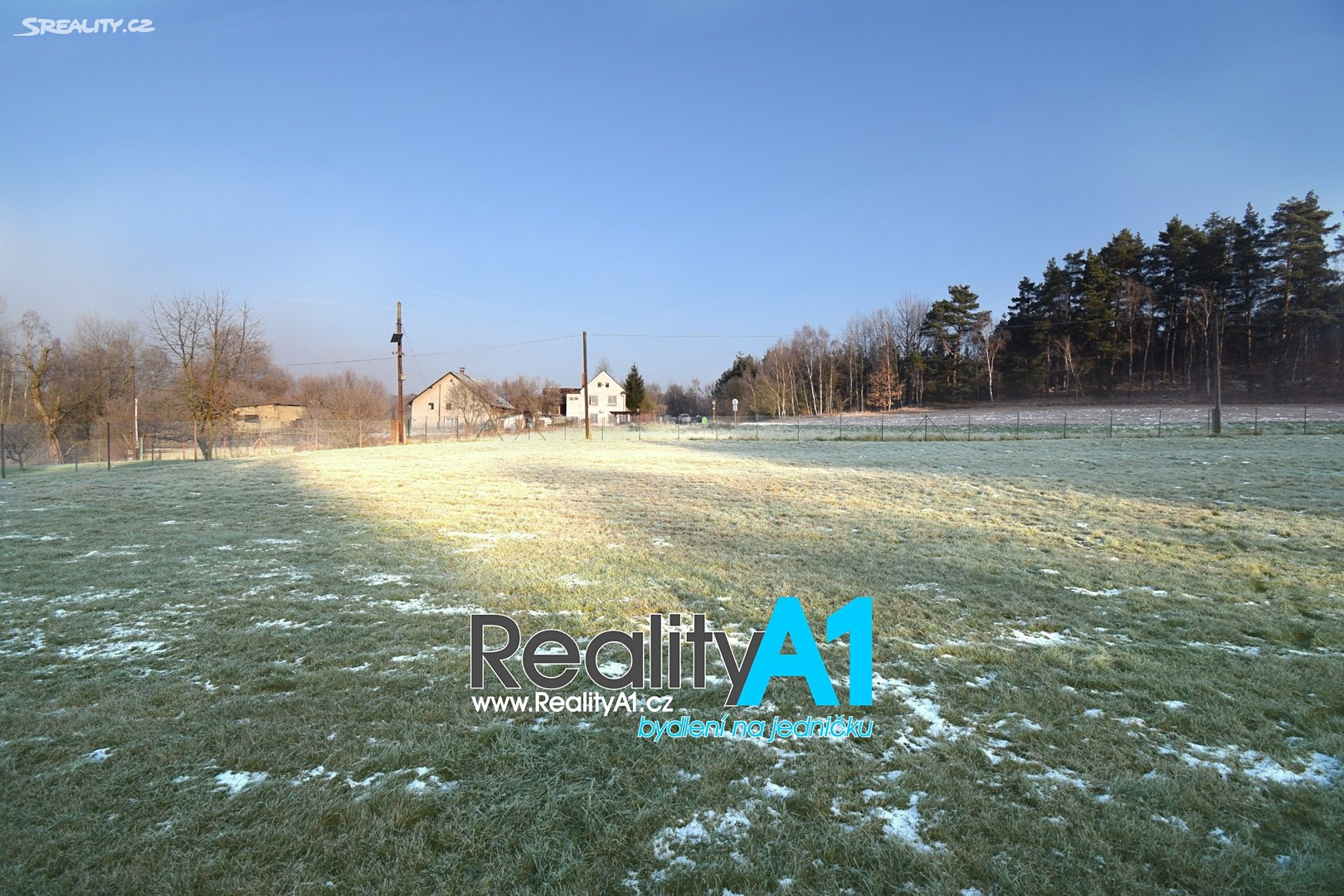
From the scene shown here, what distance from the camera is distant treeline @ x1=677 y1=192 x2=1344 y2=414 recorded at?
44.8 m

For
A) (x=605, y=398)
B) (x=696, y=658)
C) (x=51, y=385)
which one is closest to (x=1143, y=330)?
(x=605, y=398)

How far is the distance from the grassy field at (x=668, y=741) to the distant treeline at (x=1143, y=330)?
43698 mm

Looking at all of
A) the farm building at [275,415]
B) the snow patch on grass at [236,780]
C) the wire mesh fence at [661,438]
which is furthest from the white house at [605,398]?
the snow patch on grass at [236,780]

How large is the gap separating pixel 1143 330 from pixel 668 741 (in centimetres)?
6748

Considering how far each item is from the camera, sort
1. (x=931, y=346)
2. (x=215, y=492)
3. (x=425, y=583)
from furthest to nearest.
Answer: (x=931, y=346), (x=215, y=492), (x=425, y=583)

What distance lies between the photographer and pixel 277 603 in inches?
205

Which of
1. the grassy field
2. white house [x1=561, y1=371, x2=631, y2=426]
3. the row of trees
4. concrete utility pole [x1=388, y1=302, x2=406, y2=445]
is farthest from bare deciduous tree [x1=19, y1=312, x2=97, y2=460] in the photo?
white house [x1=561, y1=371, x2=631, y2=426]

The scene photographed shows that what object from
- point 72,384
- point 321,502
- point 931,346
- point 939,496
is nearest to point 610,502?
point 321,502

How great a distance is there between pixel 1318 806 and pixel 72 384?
5210 centimetres

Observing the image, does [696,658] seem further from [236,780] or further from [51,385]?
[51,385]

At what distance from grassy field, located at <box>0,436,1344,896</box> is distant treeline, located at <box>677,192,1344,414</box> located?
143 ft

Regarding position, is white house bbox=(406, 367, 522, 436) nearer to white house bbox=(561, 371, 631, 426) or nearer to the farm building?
the farm building

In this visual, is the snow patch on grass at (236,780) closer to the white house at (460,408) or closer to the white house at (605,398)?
the white house at (460,408)

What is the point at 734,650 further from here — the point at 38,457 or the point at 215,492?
the point at 38,457
